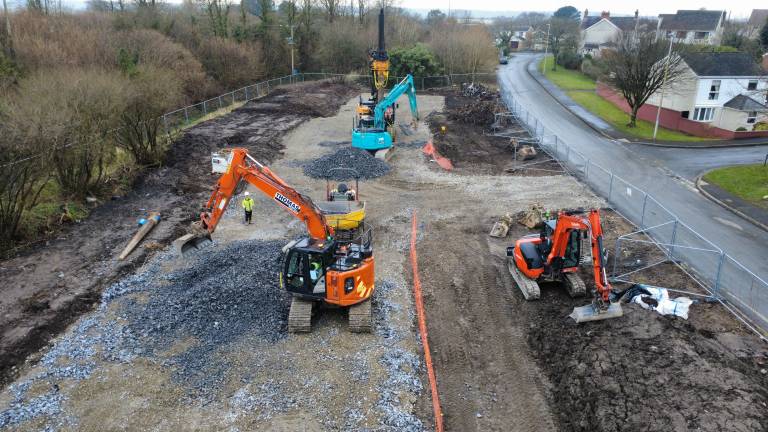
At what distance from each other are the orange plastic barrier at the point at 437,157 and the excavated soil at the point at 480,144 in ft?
1.09

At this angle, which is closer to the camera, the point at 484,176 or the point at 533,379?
the point at 533,379

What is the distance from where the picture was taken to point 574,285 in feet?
50.7

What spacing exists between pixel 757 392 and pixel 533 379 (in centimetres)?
441

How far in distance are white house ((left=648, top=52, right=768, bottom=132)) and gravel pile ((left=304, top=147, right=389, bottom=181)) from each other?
76.4 feet

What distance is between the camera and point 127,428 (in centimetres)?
1075

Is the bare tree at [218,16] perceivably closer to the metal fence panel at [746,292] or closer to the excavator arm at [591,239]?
the excavator arm at [591,239]

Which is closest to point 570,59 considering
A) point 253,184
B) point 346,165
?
point 346,165

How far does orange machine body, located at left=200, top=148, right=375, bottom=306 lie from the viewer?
13.7 m

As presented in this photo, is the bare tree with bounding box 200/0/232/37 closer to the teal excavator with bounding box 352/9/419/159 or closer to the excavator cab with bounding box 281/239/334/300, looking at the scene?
the teal excavator with bounding box 352/9/419/159

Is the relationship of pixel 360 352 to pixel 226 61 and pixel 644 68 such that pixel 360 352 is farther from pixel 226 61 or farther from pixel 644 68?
pixel 226 61

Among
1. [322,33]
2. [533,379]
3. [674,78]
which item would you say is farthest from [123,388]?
[322,33]

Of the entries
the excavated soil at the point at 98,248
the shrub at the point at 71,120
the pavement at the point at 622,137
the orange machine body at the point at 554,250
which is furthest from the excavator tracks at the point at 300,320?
the pavement at the point at 622,137

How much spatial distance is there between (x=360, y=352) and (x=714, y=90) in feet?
116

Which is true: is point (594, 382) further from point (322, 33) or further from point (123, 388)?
point (322, 33)
